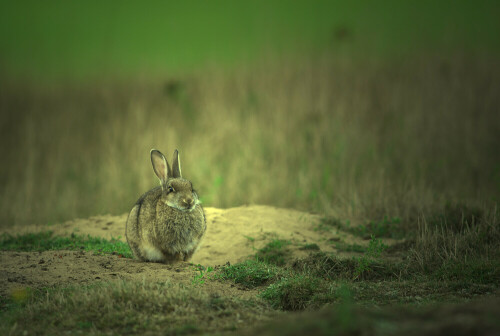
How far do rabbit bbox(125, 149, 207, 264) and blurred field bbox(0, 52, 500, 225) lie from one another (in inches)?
158

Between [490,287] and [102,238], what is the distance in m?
6.29

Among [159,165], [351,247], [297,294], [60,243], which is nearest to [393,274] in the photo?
[351,247]

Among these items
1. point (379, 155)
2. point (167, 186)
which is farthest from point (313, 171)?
point (167, 186)

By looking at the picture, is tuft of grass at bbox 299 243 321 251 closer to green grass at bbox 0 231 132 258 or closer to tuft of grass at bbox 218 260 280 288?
tuft of grass at bbox 218 260 280 288

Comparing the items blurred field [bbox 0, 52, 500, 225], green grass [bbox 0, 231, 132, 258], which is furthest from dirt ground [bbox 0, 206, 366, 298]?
blurred field [bbox 0, 52, 500, 225]

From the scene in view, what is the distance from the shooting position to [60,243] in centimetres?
850

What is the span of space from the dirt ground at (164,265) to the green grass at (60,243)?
352mm

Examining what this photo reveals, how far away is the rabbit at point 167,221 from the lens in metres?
6.75

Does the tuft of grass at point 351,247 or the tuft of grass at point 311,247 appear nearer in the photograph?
the tuft of grass at point 311,247

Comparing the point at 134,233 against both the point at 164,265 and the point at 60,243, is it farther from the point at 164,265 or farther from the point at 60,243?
the point at 60,243

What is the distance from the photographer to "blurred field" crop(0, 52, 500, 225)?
11.8 meters

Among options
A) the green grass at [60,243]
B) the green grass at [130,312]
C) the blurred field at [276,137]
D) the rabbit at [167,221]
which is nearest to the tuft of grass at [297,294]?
the green grass at [130,312]

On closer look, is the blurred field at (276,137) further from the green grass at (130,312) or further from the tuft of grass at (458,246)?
the green grass at (130,312)

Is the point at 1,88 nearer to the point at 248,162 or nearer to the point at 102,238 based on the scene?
the point at 248,162
